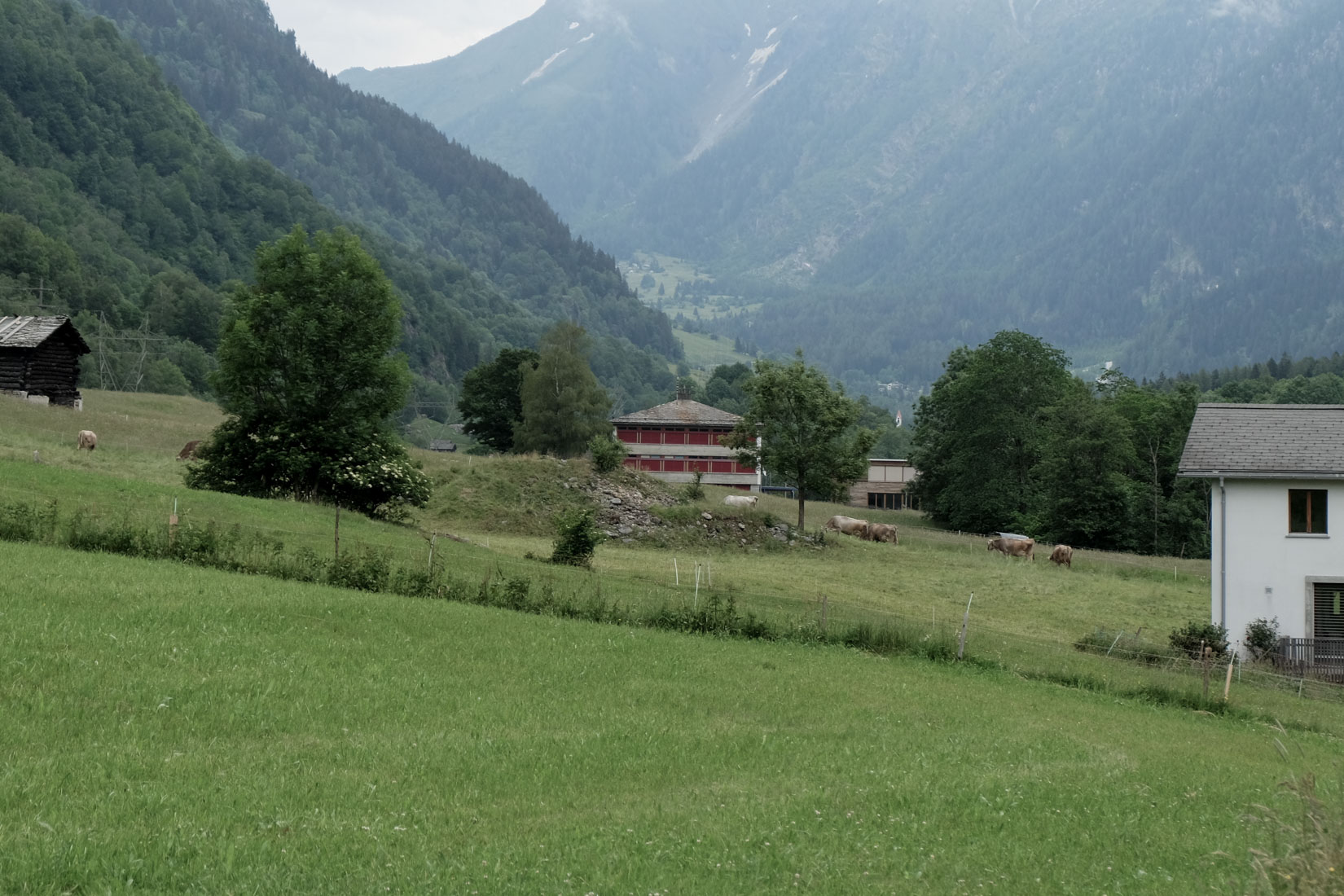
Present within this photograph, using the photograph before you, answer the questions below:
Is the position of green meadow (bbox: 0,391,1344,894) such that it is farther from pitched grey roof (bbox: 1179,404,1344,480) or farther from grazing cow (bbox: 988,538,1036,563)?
grazing cow (bbox: 988,538,1036,563)

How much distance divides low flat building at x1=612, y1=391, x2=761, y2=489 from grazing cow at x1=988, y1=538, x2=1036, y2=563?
57.0 m

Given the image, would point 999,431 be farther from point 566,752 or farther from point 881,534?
point 566,752

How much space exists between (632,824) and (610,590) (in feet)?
69.9

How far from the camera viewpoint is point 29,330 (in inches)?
2832

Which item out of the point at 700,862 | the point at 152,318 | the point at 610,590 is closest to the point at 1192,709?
the point at 610,590

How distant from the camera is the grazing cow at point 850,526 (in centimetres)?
7475

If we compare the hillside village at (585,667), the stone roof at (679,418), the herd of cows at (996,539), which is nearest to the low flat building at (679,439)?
the stone roof at (679,418)

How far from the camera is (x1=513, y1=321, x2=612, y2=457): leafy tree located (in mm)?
109750

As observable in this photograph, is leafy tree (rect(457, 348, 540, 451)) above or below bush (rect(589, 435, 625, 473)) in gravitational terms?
above

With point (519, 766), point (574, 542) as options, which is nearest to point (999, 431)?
point (574, 542)

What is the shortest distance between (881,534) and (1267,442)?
3256 centimetres

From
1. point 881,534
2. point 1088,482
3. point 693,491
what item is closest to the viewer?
point 693,491

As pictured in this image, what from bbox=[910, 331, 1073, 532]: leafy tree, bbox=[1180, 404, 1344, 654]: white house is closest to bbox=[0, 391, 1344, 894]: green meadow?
bbox=[1180, 404, 1344, 654]: white house

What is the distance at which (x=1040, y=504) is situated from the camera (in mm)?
96688
